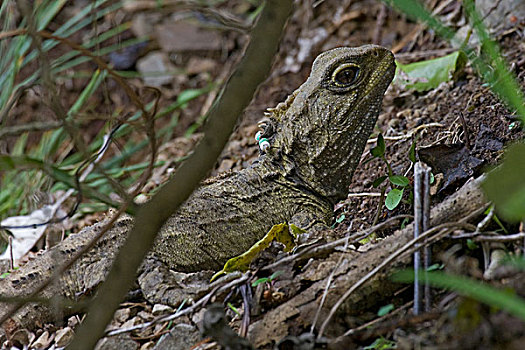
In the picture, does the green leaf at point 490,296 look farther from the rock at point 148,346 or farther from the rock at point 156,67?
the rock at point 156,67

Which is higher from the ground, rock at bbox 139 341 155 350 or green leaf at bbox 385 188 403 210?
green leaf at bbox 385 188 403 210

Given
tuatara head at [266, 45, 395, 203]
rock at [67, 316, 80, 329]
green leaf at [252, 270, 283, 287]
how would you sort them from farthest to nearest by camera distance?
1. tuatara head at [266, 45, 395, 203]
2. rock at [67, 316, 80, 329]
3. green leaf at [252, 270, 283, 287]

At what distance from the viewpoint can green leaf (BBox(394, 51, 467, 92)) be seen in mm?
4801

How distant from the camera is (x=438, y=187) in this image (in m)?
3.30

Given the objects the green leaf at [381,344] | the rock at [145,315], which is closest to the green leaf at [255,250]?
the rock at [145,315]

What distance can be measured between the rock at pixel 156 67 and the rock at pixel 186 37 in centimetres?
18

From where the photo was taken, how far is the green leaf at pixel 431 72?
189 inches

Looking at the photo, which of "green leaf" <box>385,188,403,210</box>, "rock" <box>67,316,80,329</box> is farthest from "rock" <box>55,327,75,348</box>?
"green leaf" <box>385,188,403,210</box>

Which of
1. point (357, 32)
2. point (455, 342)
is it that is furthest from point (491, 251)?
point (357, 32)

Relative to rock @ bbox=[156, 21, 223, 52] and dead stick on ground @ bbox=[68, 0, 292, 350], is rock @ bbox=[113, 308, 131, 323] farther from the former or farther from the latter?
rock @ bbox=[156, 21, 223, 52]

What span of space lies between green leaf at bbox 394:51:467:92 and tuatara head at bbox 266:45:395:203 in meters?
1.12

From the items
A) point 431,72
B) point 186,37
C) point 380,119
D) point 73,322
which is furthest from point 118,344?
point 186,37

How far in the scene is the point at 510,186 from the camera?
1456 millimetres

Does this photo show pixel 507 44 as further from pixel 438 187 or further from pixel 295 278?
pixel 295 278
